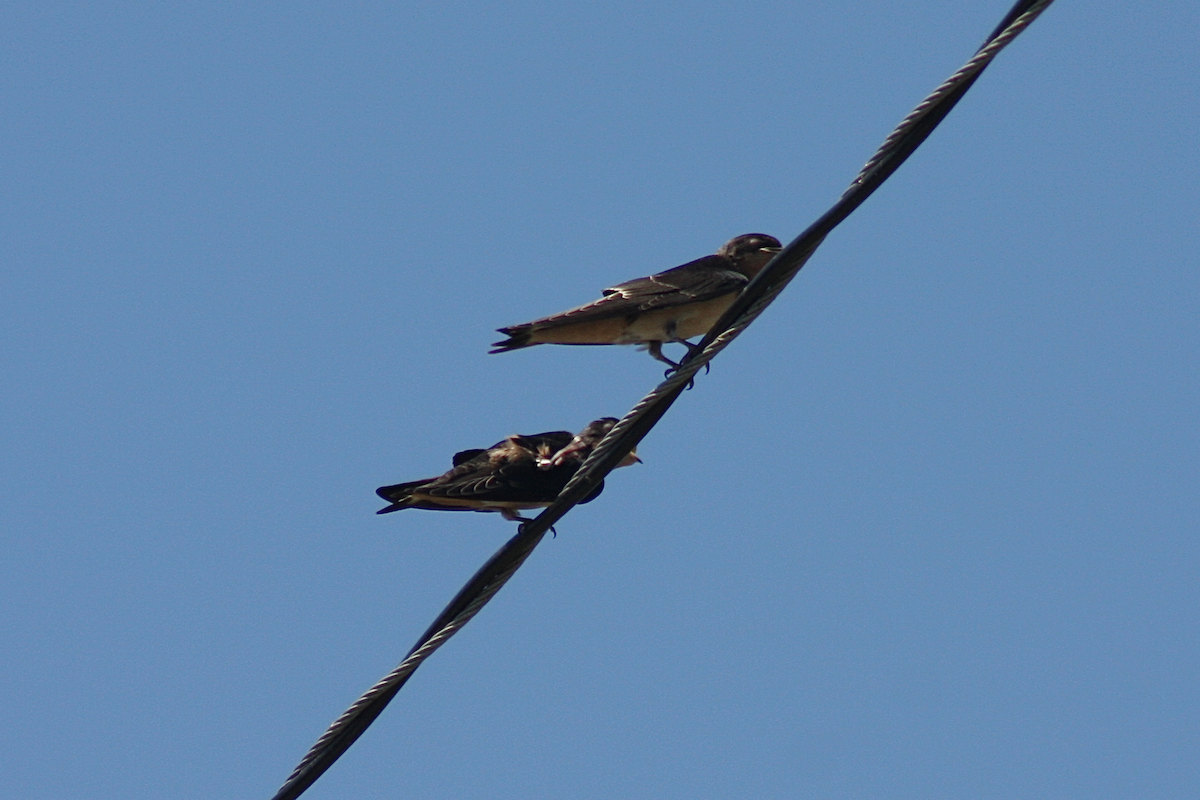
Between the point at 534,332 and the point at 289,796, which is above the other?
the point at 534,332

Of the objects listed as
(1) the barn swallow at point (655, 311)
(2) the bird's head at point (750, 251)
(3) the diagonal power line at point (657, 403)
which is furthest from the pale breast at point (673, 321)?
(3) the diagonal power line at point (657, 403)

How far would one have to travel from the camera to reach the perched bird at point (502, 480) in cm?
792

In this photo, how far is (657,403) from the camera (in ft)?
18.9

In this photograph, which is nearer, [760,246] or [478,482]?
[478,482]

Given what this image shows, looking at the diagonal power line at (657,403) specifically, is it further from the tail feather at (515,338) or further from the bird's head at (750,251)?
the bird's head at (750,251)

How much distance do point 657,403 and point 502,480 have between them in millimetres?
2448

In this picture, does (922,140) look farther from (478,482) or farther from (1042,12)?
(478,482)

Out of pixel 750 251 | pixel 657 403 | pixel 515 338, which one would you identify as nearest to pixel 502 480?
pixel 515 338

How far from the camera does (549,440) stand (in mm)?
8508

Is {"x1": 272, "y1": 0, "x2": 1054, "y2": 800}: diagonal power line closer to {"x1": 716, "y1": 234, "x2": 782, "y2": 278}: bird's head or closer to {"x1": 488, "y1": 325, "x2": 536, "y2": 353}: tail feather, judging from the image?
{"x1": 488, "y1": 325, "x2": 536, "y2": 353}: tail feather

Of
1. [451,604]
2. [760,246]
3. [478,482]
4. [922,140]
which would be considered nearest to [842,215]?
[922,140]

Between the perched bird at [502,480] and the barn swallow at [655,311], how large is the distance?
732 millimetres

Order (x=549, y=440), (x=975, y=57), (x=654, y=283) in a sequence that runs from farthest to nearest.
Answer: (x=654, y=283) → (x=549, y=440) → (x=975, y=57)

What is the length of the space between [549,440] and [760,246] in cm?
246
